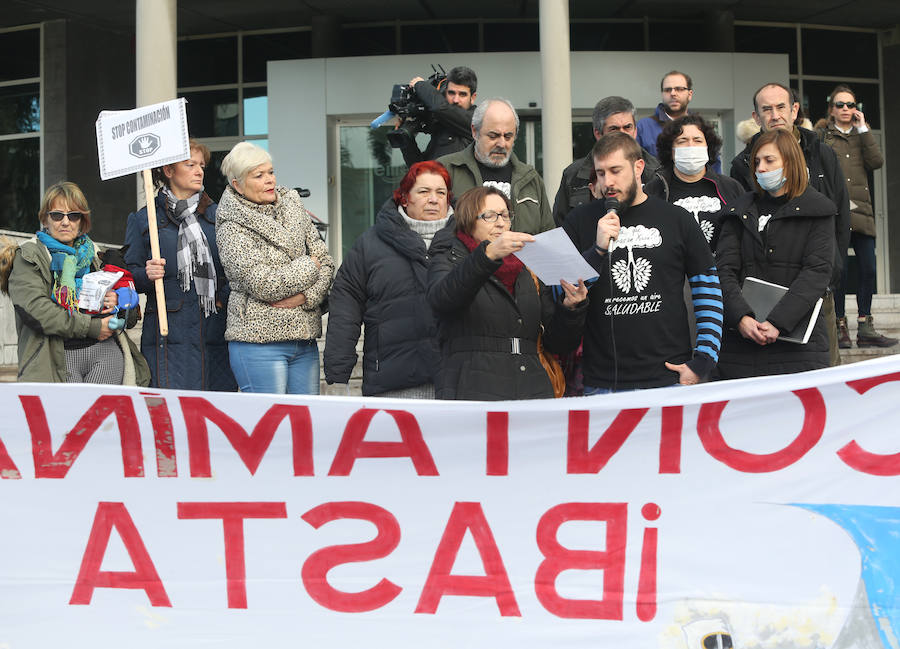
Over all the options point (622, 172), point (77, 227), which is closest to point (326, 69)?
point (77, 227)

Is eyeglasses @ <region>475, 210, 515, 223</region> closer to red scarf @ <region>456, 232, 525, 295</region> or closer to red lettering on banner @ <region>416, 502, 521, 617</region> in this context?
red scarf @ <region>456, 232, 525, 295</region>

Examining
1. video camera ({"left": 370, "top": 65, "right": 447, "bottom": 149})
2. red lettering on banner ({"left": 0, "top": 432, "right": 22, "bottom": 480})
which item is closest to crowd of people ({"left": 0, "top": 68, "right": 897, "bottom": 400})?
video camera ({"left": 370, "top": 65, "right": 447, "bottom": 149})

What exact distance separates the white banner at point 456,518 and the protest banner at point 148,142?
5.06ft

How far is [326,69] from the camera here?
15.2 meters

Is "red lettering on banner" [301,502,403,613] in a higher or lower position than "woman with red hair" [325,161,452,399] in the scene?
lower

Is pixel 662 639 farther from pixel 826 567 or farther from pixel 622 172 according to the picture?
pixel 622 172

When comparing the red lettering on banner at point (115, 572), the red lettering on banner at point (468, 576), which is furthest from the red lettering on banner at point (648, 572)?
the red lettering on banner at point (115, 572)

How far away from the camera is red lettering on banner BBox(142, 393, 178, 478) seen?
3.71 meters

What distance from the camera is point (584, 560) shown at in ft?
11.6

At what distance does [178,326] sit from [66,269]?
677 millimetres

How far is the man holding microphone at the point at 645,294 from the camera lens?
4.26 metres

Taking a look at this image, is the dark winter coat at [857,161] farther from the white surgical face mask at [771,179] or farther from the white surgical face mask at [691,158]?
the white surgical face mask at [771,179]

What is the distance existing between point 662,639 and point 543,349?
4.53ft

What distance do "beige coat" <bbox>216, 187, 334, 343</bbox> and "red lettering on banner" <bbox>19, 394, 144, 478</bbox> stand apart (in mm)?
1263
